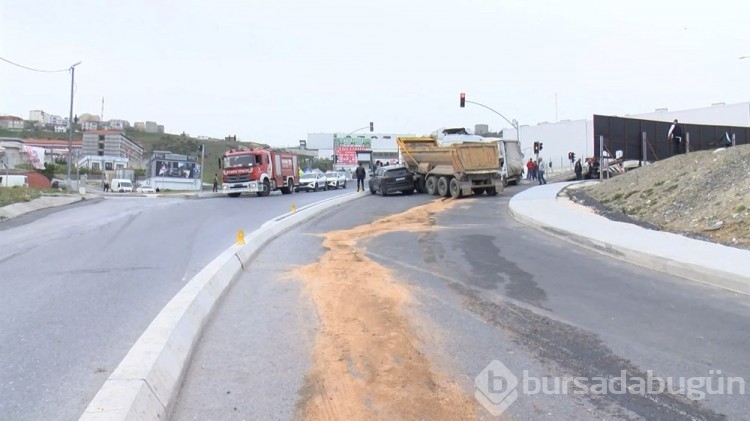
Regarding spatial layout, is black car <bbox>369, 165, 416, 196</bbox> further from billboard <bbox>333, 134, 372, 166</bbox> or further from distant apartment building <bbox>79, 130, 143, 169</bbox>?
distant apartment building <bbox>79, 130, 143, 169</bbox>

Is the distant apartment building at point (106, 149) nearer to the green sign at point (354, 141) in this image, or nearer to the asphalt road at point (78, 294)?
the green sign at point (354, 141)

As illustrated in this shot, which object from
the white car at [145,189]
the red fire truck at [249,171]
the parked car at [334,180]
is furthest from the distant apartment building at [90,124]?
the red fire truck at [249,171]

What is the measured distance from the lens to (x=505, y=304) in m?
7.77

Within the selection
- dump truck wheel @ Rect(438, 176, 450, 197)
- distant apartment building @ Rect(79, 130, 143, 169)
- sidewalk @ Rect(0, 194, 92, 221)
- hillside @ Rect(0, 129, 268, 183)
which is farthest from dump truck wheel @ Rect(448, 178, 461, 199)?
hillside @ Rect(0, 129, 268, 183)

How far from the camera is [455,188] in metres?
27.9

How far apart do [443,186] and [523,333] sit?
74.7 ft

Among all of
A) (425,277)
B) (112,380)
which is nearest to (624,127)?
(425,277)

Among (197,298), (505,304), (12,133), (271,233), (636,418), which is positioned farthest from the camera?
(12,133)

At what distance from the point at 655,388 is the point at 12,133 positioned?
426 ft

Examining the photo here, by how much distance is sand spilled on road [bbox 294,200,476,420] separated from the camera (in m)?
4.55

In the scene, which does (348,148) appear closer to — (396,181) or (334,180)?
(334,180)

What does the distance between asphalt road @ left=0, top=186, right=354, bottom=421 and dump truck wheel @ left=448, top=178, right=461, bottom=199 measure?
1174cm

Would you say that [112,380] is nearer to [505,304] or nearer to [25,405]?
[25,405]

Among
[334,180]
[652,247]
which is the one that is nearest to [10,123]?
[334,180]
